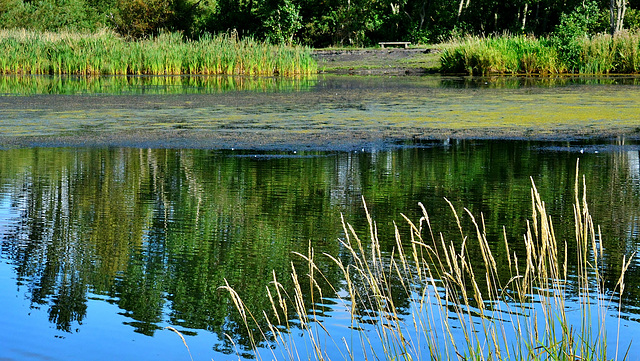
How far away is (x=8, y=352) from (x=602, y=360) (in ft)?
7.85

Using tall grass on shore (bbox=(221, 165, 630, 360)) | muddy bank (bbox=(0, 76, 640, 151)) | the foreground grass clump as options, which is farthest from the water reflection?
the foreground grass clump

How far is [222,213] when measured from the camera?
6.85m

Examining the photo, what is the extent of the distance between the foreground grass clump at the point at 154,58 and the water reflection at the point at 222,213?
55.8 feet

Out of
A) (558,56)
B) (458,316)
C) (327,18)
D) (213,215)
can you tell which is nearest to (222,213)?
(213,215)

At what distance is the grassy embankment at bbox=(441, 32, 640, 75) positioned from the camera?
89.4 ft

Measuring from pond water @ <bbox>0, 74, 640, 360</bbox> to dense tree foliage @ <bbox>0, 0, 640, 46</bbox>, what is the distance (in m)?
32.8

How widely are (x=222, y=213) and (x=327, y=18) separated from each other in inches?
1559

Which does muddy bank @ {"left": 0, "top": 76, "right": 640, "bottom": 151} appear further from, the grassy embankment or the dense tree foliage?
the dense tree foliage

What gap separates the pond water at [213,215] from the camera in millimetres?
4191

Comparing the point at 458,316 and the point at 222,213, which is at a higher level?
the point at 458,316

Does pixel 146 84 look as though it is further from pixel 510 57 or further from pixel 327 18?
pixel 327 18

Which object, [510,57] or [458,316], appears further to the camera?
[510,57]

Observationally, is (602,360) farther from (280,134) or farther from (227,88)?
(227,88)

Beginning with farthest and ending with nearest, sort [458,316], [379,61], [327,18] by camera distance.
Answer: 1. [327,18]
2. [379,61]
3. [458,316]
